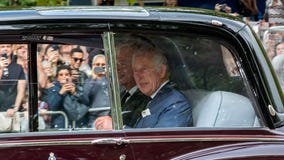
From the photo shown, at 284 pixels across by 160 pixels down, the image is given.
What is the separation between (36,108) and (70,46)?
37 centimetres

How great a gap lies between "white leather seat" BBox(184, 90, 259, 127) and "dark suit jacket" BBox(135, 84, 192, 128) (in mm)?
40

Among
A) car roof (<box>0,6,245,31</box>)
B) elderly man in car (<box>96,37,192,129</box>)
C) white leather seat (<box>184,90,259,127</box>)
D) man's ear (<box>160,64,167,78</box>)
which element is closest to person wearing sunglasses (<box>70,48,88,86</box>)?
car roof (<box>0,6,245,31</box>)

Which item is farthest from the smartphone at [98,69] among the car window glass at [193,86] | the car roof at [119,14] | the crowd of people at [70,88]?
the car roof at [119,14]

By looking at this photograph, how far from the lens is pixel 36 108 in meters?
3.94

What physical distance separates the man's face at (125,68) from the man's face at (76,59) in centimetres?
19

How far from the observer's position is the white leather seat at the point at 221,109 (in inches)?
162

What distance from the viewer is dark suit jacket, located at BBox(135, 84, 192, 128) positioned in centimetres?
409

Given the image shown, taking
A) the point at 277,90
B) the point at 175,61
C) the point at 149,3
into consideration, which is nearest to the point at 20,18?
the point at 175,61

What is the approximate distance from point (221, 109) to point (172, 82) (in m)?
0.31

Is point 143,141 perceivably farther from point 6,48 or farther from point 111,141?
point 6,48

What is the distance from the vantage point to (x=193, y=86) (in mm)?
4156

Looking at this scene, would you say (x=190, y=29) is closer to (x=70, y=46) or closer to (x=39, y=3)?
(x=70, y=46)

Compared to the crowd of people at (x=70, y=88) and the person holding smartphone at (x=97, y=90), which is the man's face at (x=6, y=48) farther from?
the person holding smartphone at (x=97, y=90)

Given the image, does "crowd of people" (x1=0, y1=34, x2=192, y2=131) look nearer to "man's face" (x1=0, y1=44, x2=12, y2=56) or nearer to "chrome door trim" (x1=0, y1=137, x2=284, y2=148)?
"man's face" (x1=0, y1=44, x2=12, y2=56)
